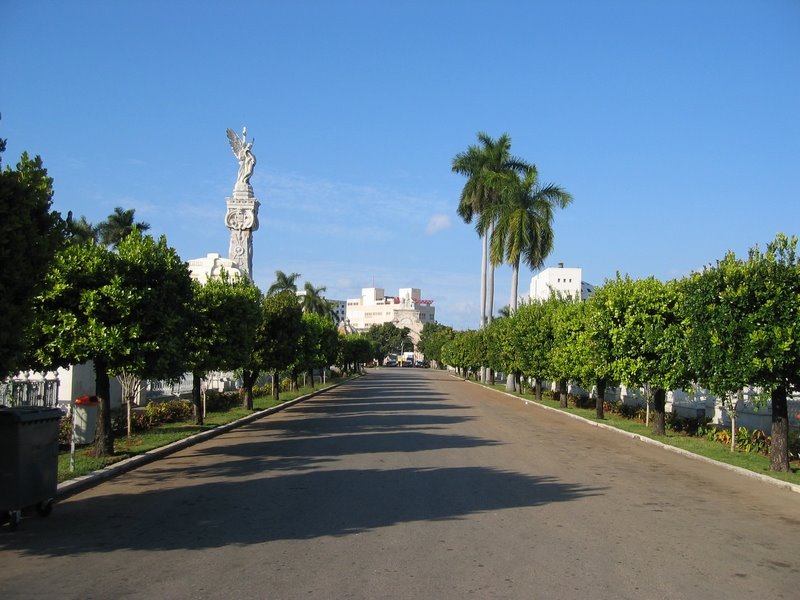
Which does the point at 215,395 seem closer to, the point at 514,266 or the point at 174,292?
the point at 174,292

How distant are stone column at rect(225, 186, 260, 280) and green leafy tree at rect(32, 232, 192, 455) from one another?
40.3 m

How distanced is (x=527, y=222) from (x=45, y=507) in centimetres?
4170

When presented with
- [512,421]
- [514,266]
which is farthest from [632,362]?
[514,266]

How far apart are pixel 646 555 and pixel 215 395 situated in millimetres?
24555

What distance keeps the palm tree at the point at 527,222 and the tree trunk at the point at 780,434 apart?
33.3 meters

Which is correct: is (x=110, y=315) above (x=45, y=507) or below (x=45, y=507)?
above

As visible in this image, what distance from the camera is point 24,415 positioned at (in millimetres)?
8695

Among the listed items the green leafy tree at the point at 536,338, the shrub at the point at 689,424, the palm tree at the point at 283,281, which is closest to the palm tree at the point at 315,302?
the palm tree at the point at 283,281

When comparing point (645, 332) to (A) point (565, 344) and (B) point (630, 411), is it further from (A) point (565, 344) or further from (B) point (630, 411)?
(A) point (565, 344)

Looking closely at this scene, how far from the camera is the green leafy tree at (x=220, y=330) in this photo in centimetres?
2175

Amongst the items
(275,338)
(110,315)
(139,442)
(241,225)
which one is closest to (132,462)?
(110,315)

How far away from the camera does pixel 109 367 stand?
14727 millimetres

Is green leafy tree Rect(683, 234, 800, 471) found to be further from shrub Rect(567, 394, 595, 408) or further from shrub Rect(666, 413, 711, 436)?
shrub Rect(567, 394, 595, 408)

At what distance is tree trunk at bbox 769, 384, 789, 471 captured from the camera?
1470 centimetres
